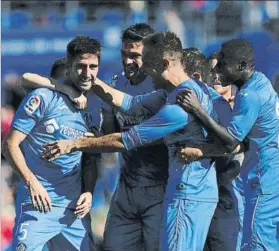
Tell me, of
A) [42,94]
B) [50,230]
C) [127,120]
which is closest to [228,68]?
[127,120]

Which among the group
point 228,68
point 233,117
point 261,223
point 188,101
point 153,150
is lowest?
point 261,223

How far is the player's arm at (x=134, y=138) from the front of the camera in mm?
6938

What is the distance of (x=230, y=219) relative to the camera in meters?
7.84

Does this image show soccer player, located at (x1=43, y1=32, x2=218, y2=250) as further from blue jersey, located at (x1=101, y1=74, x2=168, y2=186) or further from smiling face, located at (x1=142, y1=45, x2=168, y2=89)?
blue jersey, located at (x1=101, y1=74, x2=168, y2=186)

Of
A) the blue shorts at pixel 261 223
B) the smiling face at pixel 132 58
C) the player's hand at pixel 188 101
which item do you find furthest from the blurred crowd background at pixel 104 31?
the player's hand at pixel 188 101

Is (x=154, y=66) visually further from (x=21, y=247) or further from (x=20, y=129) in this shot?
(x=21, y=247)

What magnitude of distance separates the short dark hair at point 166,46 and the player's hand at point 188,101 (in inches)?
11.0

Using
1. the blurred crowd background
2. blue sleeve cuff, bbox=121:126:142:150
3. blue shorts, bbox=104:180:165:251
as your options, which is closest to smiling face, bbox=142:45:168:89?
blue sleeve cuff, bbox=121:126:142:150

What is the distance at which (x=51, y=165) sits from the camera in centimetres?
760

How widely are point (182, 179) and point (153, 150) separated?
0.71 metres

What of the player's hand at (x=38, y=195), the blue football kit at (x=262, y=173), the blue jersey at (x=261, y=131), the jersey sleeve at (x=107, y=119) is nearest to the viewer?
the blue jersey at (x=261, y=131)

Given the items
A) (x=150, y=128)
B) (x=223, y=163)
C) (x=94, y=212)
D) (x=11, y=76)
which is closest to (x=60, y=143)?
(x=150, y=128)

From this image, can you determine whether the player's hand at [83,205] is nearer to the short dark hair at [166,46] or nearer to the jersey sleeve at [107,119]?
the jersey sleeve at [107,119]

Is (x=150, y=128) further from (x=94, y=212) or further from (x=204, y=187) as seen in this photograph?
(x=94, y=212)
